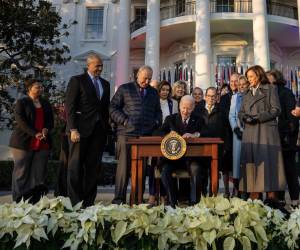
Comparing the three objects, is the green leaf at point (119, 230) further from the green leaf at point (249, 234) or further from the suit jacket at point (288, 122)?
the suit jacket at point (288, 122)

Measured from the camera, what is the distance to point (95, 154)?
5.59 meters

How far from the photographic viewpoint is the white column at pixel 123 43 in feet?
70.8

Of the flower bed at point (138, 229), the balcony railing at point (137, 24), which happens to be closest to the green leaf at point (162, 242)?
the flower bed at point (138, 229)

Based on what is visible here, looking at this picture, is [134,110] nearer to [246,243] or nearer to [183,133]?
[183,133]

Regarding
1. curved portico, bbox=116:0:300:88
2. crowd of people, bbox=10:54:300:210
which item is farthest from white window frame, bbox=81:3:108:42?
crowd of people, bbox=10:54:300:210

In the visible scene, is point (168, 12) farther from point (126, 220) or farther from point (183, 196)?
point (126, 220)

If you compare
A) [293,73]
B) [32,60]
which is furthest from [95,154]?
[293,73]

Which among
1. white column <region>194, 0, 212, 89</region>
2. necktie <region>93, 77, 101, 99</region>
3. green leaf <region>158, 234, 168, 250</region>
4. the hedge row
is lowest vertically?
green leaf <region>158, 234, 168, 250</region>

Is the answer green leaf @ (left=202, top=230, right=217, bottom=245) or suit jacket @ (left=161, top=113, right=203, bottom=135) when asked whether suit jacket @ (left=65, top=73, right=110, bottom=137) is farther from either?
green leaf @ (left=202, top=230, right=217, bottom=245)

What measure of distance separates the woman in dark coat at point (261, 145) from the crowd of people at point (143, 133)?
0.04 ft

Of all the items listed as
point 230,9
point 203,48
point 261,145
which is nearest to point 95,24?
point 230,9

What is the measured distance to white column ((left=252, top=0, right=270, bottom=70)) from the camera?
18969mm

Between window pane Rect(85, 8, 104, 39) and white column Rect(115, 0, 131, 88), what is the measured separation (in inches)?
125

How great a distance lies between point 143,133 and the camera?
5.67m
